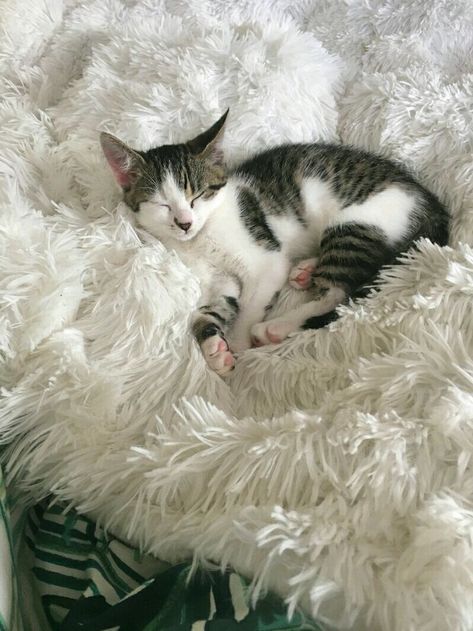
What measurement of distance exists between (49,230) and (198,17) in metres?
0.68

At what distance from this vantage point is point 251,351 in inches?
34.8

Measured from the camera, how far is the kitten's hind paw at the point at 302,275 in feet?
3.40

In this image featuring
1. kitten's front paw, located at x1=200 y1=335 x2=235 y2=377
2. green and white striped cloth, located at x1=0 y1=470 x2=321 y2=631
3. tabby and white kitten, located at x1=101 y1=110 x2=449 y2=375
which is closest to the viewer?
green and white striped cloth, located at x1=0 y1=470 x2=321 y2=631

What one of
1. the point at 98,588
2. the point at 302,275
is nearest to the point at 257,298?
the point at 302,275

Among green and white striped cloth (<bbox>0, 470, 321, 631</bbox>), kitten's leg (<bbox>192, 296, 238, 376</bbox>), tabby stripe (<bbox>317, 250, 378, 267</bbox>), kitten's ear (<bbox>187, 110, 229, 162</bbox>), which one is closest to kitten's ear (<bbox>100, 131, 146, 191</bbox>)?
kitten's ear (<bbox>187, 110, 229, 162</bbox>)

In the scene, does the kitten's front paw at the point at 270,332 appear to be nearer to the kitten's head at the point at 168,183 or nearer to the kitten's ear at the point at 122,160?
the kitten's head at the point at 168,183

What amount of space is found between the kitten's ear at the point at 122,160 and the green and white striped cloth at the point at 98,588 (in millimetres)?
570

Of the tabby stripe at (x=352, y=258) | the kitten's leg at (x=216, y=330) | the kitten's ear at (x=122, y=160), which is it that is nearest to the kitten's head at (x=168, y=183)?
the kitten's ear at (x=122, y=160)

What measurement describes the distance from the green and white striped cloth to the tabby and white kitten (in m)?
0.36

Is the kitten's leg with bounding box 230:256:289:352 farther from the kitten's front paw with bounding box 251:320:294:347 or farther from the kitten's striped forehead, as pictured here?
the kitten's striped forehead

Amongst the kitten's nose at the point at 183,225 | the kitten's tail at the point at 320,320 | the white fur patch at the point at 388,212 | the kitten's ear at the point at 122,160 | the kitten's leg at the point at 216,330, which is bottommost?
the kitten's leg at the point at 216,330

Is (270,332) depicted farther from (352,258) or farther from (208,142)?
(208,142)

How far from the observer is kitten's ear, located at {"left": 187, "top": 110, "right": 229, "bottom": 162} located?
0.99m

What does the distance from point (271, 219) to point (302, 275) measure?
148mm
